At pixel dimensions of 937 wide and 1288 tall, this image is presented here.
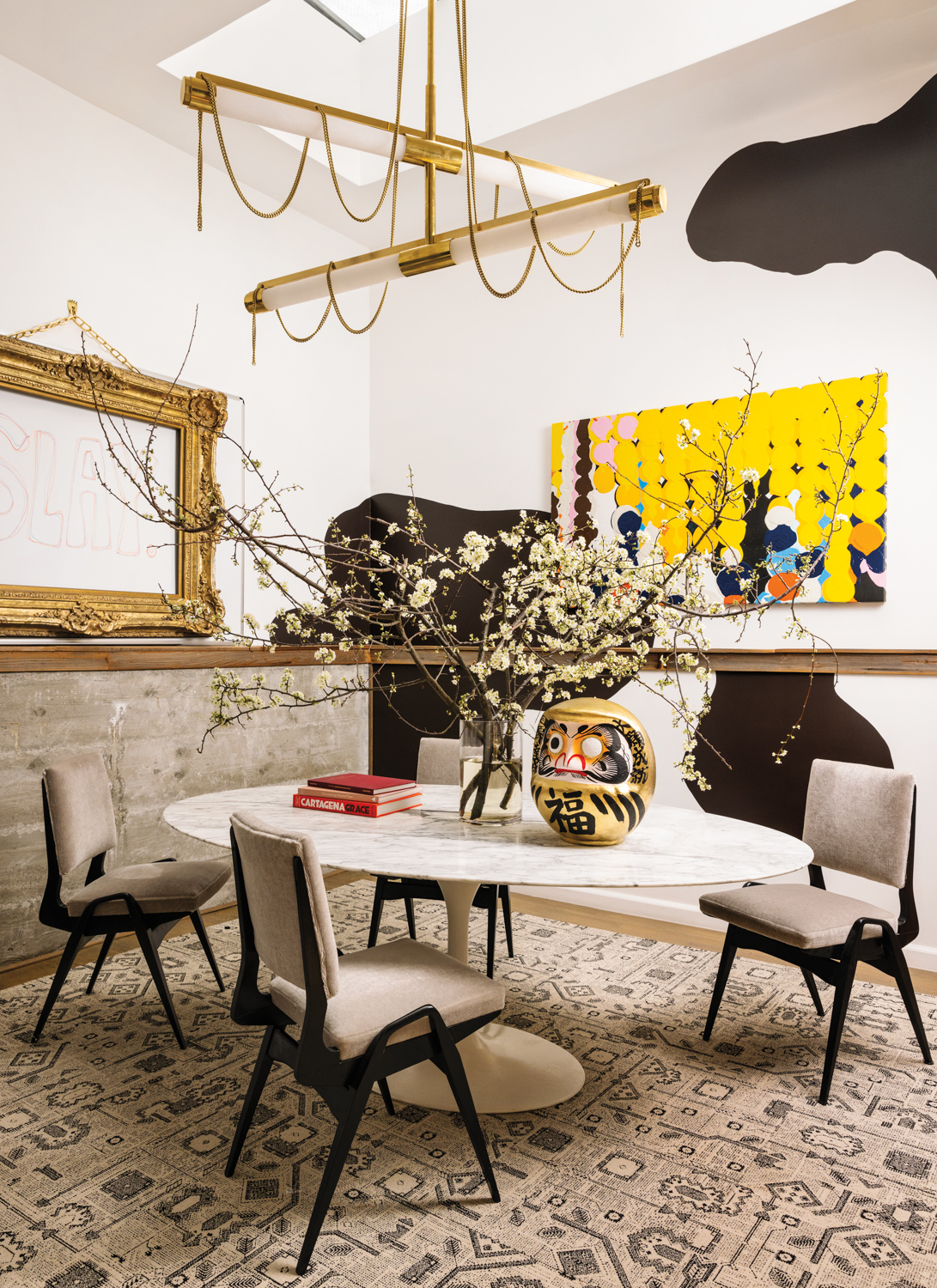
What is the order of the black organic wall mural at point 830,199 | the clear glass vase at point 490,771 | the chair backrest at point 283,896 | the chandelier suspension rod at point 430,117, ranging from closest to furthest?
the chair backrest at point 283,896 → the chandelier suspension rod at point 430,117 → the clear glass vase at point 490,771 → the black organic wall mural at point 830,199

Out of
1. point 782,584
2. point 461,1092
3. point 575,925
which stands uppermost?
point 782,584

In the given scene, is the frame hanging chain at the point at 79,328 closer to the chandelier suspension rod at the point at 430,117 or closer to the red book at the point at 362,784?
the chandelier suspension rod at the point at 430,117

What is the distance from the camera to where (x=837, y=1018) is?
2.42m

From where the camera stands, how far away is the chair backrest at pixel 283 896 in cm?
168

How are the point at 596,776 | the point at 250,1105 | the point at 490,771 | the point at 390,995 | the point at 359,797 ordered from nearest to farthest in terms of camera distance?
the point at 390,995
the point at 250,1105
the point at 596,776
the point at 490,771
the point at 359,797

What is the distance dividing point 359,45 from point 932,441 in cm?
322

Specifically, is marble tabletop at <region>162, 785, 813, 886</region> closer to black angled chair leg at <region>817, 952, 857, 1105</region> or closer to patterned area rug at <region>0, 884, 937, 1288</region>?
black angled chair leg at <region>817, 952, 857, 1105</region>

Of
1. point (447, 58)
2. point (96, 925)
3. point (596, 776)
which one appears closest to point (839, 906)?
point (596, 776)

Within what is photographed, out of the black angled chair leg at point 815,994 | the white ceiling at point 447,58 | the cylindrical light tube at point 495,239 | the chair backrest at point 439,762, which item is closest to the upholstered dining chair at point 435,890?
the chair backrest at point 439,762

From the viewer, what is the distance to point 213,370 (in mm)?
4191

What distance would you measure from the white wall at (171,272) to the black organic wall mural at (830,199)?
208cm

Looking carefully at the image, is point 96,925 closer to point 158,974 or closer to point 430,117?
point 158,974

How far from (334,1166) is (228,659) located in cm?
275

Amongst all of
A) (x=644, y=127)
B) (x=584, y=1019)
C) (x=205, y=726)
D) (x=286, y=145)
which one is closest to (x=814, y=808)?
(x=584, y=1019)
